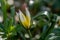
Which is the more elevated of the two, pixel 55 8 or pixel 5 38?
pixel 55 8

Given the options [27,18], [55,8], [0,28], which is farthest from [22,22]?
[55,8]

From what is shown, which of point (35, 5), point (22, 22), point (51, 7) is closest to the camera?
point (22, 22)

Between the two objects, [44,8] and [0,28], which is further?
[44,8]

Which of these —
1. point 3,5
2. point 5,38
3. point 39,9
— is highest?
point 39,9

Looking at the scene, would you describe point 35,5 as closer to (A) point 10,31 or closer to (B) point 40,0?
(B) point 40,0

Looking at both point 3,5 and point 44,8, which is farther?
point 44,8

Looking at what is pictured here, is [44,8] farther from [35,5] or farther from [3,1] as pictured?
[3,1]

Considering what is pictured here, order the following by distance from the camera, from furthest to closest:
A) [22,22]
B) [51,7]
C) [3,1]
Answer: [51,7] → [3,1] → [22,22]

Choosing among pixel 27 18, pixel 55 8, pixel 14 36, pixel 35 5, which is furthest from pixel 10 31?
pixel 55 8

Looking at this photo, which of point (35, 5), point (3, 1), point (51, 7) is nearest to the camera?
point (3, 1)
